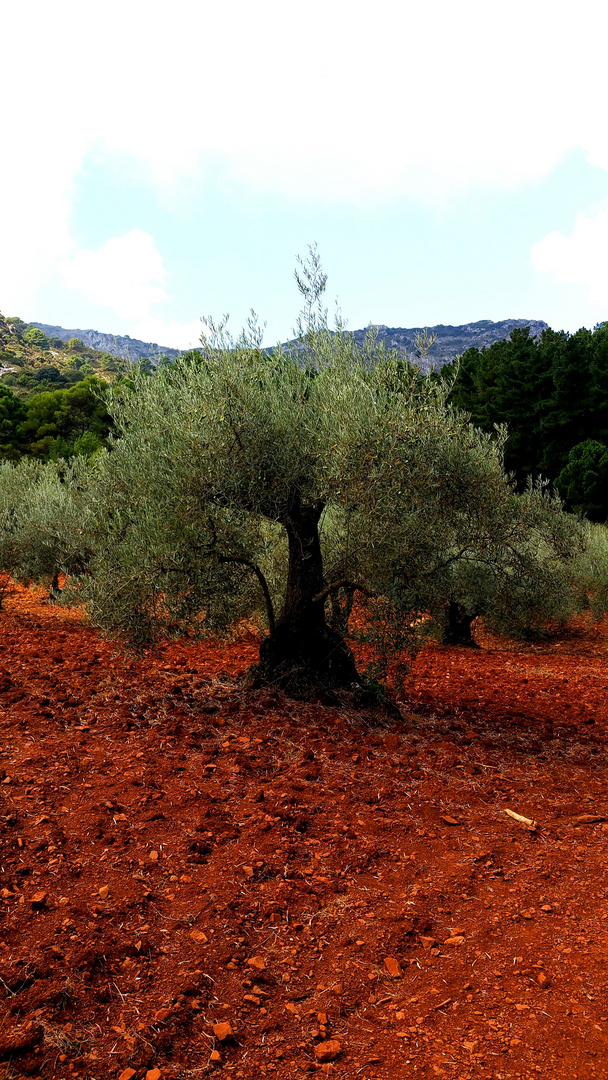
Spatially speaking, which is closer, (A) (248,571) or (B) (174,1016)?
(B) (174,1016)

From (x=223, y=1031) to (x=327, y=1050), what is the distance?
56 cm

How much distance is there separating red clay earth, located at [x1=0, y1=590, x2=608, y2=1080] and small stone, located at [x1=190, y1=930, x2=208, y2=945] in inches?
2.1

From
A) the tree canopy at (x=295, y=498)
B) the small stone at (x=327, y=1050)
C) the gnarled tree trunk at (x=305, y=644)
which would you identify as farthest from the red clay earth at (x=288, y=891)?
the tree canopy at (x=295, y=498)

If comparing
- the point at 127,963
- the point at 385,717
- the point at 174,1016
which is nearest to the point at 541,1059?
the point at 174,1016

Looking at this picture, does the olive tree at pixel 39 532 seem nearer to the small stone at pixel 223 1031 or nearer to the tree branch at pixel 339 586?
the tree branch at pixel 339 586

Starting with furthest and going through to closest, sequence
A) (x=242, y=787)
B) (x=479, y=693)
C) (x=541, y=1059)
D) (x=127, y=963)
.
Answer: (x=479, y=693) < (x=242, y=787) < (x=127, y=963) < (x=541, y=1059)

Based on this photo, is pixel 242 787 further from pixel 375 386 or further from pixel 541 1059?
pixel 375 386

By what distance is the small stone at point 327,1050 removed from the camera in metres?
3.73

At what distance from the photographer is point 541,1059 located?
12.1ft

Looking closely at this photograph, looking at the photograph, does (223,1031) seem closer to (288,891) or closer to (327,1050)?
(327,1050)

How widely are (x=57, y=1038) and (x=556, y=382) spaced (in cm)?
3520

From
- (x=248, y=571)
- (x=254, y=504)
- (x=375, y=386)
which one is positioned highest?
(x=375, y=386)

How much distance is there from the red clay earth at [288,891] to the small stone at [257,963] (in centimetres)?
1

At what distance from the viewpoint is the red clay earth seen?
3.82 m
